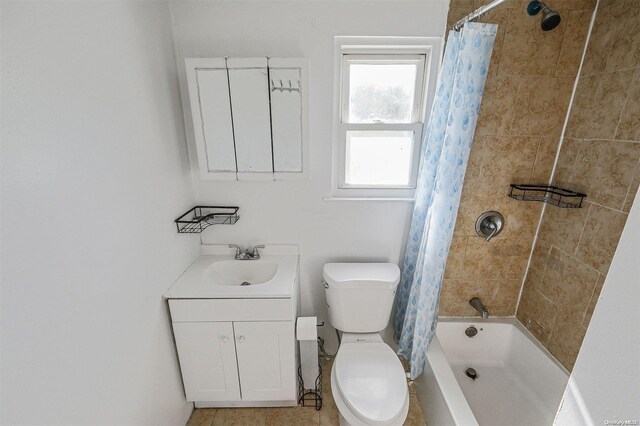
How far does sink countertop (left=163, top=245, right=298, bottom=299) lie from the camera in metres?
1.34

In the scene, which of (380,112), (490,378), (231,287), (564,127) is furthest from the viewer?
(490,378)

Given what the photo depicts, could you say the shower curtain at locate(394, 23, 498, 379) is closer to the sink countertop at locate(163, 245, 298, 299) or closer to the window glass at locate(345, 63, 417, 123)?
the window glass at locate(345, 63, 417, 123)

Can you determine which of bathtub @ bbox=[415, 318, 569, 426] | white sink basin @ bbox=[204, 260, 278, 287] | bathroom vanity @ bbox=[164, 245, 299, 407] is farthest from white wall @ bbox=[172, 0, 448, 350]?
bathtub @ bbox=[415, 318, 569, 426]


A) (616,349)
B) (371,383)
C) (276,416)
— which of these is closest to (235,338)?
(276,416)

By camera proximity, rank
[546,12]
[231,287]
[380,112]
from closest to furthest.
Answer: [546,12] → [231,287] → [380,112]

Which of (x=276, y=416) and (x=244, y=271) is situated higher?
(x=244, y=271)

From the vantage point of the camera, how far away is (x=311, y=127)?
1.56m

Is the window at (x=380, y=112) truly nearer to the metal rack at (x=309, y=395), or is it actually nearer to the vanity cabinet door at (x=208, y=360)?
the vanity cabinet door at (x=208, y=360)

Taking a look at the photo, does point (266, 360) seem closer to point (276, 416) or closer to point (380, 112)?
point (276, 416)

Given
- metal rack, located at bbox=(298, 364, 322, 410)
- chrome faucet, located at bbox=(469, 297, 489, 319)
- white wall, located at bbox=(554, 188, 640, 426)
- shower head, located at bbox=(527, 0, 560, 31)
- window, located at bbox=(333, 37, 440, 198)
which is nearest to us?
white wall, located at bbox=(554, 188, 640, 426)

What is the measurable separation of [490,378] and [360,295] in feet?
3.54

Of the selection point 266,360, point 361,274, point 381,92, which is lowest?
point 266,360

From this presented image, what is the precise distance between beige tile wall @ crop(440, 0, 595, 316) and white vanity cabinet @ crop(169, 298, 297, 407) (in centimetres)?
112

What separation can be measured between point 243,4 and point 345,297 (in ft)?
5.34
